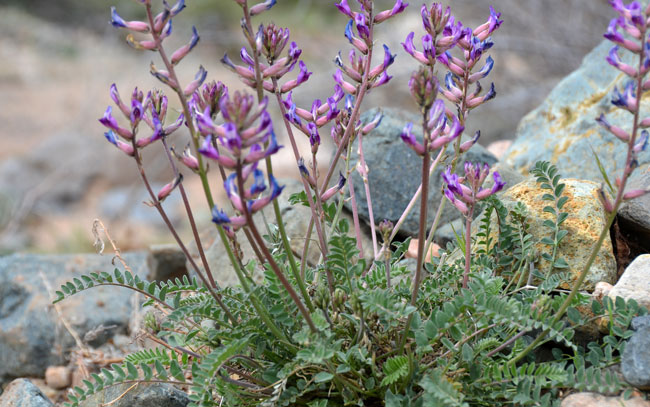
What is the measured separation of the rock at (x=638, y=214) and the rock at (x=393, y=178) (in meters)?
0.89

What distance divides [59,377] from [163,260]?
0.95 meters

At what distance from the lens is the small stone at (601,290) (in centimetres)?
238

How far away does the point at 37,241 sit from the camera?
33.0 ft

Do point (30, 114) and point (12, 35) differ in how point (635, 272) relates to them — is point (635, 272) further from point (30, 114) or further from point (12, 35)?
point (12, 35)

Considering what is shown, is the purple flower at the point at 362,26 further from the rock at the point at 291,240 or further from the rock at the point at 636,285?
the rock at the point at 291,240

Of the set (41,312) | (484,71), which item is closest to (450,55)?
(484,71)

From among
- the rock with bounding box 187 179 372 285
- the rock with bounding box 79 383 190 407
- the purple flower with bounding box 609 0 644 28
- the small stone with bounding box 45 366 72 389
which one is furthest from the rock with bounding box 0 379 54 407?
the purple flower with bounding box 609 0 644 28

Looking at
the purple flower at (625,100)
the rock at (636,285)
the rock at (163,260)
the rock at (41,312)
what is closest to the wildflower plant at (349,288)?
the purple flower at (625,100)

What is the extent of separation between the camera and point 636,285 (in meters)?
2.28

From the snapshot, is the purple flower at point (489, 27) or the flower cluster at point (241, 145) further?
the purple flower at point (489, 27)

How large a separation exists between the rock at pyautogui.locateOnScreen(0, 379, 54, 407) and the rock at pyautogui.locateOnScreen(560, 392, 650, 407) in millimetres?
2063

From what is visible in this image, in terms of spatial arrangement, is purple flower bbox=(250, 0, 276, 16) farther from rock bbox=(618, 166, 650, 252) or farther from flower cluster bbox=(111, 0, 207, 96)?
rock bbox=(618, 166, 650, 252)

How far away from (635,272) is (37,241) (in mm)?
9419

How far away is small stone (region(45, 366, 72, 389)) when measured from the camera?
358 centimetres
